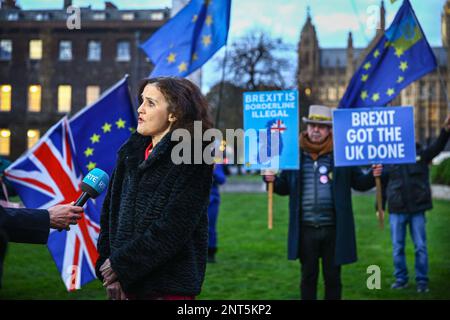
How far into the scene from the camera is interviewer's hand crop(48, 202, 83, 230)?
3559mm

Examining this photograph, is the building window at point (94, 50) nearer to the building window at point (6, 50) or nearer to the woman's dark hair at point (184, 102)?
the building window at point (6, 50)

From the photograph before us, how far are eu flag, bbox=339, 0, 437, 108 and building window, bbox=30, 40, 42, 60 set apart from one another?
29.3m

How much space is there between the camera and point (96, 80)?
129ft

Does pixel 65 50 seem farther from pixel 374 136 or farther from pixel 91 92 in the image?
pixel 374 136

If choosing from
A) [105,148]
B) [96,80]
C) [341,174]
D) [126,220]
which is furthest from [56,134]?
[96,80]

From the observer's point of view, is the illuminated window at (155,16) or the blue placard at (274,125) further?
the illuminated window at (155,16)

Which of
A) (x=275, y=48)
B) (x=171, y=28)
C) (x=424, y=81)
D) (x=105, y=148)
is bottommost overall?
(x=105, y=148)

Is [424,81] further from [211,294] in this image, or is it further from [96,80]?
[211,294]

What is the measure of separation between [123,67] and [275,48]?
15.7 m

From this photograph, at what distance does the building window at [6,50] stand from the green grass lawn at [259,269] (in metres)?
19.0

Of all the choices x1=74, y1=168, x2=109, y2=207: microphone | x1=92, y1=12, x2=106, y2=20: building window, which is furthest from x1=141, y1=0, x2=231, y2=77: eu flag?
x1=92, y1=12, x2=106, y2=20: building window

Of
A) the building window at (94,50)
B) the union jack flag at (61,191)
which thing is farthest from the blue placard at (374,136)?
the building window at (94,50)

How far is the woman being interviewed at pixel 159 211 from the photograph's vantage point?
330 cm
